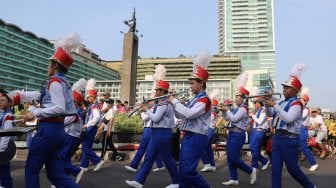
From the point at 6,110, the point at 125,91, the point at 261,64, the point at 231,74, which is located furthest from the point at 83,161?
the point at 261,64

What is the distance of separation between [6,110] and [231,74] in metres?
154

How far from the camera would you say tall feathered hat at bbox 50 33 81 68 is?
15.7 feet

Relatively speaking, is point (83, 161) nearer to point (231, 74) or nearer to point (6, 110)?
point (6, 110)

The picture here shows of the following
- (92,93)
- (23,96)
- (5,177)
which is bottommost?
(5,177)

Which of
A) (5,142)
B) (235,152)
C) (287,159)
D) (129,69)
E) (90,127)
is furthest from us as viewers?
(129,69)

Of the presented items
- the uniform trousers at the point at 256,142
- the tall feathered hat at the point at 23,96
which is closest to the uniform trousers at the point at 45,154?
the tall feathered hat at the point at 23,96

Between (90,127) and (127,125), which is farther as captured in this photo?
(127,125)

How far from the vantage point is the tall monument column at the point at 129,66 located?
22375 mm

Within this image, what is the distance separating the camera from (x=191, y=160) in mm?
5414

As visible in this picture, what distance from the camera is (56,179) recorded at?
4.62m

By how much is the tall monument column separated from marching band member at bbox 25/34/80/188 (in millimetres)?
17436

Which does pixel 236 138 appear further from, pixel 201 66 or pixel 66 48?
pixel 66 48

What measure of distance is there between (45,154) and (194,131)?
2.10m

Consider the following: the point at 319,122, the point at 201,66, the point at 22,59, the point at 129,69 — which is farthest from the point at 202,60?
the point at 22,59
